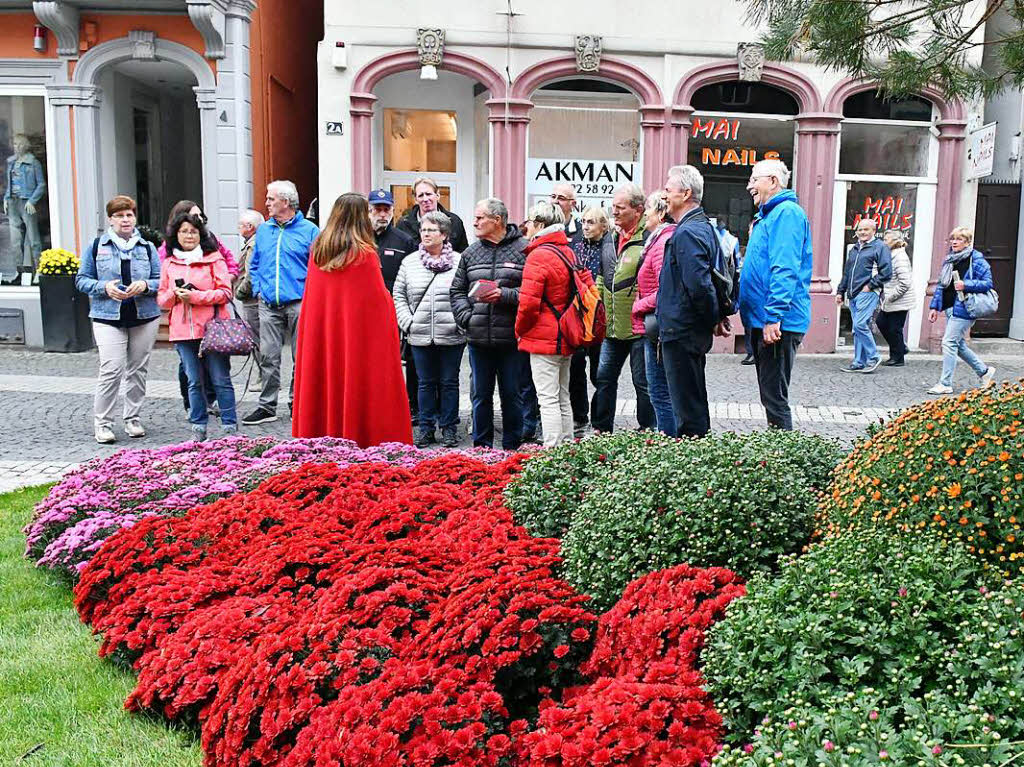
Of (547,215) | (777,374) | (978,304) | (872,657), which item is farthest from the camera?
(978,304)

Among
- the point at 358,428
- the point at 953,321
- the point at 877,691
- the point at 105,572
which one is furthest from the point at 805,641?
the point at 953,321

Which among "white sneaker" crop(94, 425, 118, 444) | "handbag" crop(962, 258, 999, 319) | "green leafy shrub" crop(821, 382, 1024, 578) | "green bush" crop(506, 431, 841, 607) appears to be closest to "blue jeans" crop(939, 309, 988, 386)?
"handbag" crop(962, 258, 999, 319)

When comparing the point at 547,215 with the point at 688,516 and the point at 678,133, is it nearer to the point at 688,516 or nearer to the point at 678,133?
the point at 688,516

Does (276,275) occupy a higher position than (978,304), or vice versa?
(276,275)

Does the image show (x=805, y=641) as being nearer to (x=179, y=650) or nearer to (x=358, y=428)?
(x=179, y=650)

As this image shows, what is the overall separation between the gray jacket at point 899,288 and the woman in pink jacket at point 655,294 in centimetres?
765

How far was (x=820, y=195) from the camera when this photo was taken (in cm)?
1545

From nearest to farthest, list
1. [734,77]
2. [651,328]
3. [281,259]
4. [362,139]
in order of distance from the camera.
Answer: [651,328]
[281,259]
[362,139]
[734,77]

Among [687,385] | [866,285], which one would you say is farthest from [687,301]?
[866,285]

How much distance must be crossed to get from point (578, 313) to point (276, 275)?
10.8 ft

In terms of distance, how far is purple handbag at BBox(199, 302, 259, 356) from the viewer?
326 inches

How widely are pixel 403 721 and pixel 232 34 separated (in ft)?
45.6

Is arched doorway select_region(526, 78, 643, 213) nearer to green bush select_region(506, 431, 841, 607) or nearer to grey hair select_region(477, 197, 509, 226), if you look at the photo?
grey hair select_region(477, 197, 509, 226)

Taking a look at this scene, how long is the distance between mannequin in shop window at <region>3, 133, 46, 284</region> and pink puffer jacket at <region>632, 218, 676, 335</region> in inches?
457
